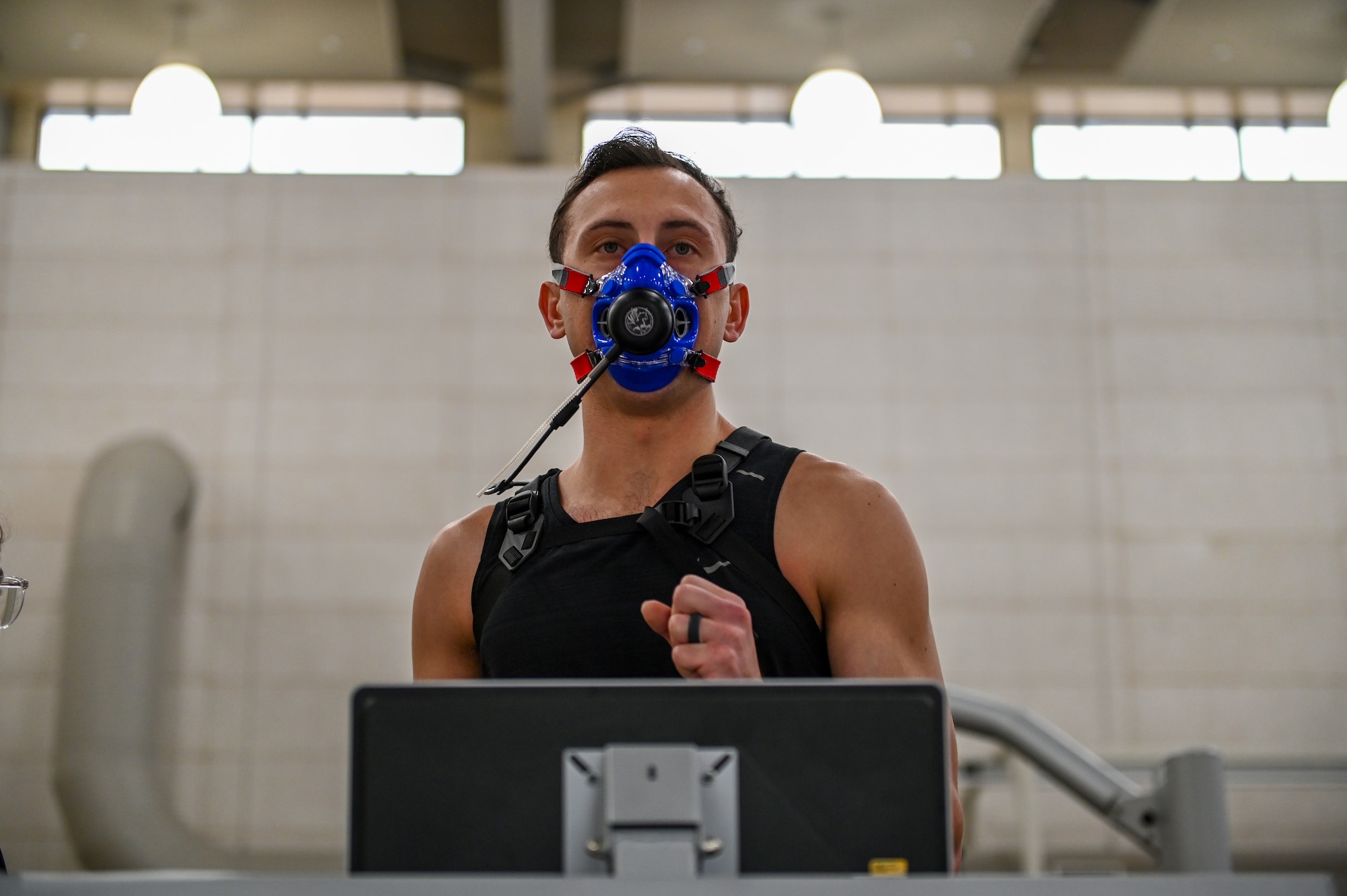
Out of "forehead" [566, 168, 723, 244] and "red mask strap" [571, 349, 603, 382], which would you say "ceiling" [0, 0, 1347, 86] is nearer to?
"forehead" [566, 168, 723, 244]

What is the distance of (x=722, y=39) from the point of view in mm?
6426

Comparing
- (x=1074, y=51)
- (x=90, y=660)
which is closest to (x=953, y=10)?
(x=1074, y=51)

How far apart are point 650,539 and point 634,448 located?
0.56ft

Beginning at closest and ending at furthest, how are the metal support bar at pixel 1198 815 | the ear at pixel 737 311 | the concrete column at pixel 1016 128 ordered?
1. the ear at pixel 737 311
2. the metal support bar at pixel 1198 815
3. the concrete column at pixel 1016 128

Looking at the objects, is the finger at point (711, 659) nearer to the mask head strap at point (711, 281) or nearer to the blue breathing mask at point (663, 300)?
the blue breathing mask at point (663, 300)

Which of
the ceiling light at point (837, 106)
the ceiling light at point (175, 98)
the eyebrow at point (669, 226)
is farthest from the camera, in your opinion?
the ceiling light at point (837, 106)

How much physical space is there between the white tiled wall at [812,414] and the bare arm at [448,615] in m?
3.91

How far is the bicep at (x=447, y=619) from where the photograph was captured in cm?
188

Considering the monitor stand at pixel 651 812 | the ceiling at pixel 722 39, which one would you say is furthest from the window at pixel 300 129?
the monitor stand at pixel 651 812

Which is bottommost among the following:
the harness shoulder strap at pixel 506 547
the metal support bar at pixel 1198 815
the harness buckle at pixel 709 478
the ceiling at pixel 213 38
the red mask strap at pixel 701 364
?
the metal support bar at pixel 1198 815

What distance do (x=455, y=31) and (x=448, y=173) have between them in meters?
0.83

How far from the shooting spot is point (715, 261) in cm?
190

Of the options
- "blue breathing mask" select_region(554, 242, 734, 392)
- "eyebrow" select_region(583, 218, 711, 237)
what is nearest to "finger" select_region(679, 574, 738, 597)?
"blue breathing mask" select_region(554, 242, 734, 392)

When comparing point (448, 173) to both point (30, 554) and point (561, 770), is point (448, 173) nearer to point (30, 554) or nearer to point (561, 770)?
point (30, 554)
